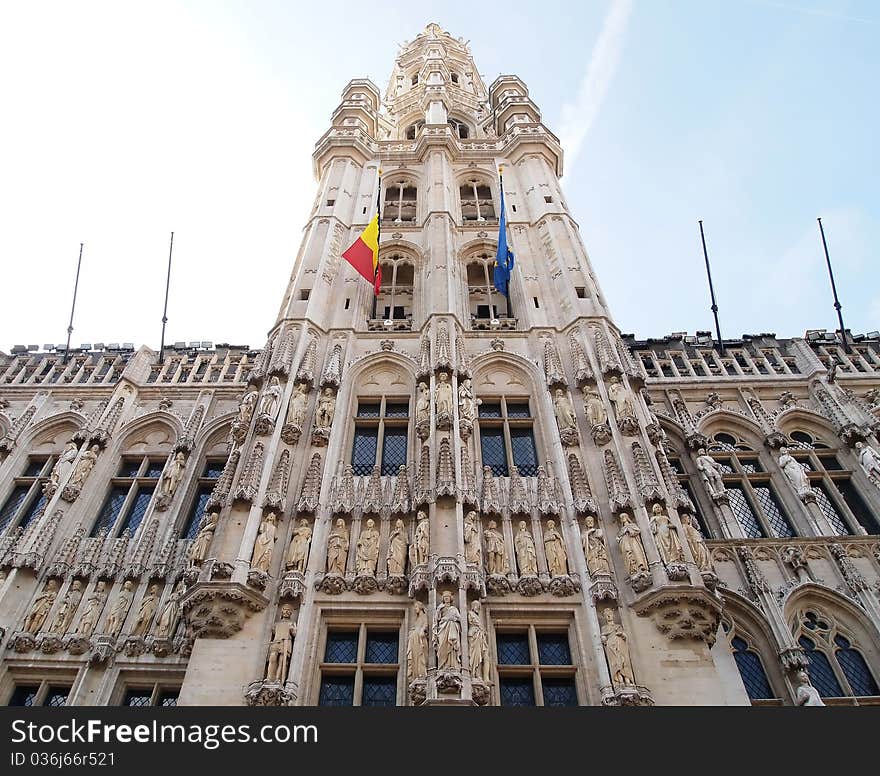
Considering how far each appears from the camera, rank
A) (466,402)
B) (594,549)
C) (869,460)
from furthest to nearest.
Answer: (869,460), (466,402), (594,549)

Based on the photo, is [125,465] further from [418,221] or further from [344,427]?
[418,221]

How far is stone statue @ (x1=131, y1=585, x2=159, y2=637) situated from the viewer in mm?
16000

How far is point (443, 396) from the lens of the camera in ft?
59.1

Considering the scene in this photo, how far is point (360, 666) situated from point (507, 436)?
689cm

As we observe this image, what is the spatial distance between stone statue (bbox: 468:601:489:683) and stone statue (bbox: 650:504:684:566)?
3651mm

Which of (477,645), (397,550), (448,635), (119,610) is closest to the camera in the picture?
(448,635)

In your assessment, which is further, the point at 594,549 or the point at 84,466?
the point at 84,466

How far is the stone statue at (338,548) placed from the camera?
571 inches

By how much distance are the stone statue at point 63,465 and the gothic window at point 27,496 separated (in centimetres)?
35

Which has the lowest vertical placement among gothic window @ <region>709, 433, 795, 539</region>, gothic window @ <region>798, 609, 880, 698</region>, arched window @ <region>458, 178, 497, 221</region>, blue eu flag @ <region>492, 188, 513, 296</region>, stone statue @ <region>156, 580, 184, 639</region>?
gothic window @ <region>798, 609, 880, 698</region>

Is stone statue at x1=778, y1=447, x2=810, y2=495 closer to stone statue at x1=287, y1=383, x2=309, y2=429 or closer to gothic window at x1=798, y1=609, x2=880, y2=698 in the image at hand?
gothic window at x1=798, y1=609, x2=880, y2=698

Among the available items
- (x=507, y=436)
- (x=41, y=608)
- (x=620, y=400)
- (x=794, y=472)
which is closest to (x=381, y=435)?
(x=507, y=436)

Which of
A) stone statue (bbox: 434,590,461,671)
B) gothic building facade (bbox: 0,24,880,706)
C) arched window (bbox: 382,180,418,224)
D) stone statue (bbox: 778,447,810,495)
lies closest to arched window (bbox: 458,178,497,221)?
gothic building facade (bbox: 0,24,880,706)

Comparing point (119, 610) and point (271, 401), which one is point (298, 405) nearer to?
point (271, 401)
